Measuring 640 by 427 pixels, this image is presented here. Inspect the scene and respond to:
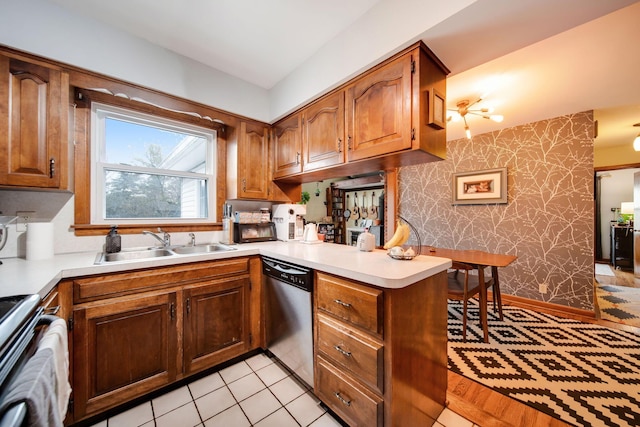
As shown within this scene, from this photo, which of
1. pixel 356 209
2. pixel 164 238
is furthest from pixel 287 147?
pixel 356 209

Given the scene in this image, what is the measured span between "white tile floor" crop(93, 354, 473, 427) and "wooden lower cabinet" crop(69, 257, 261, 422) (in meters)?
0.10

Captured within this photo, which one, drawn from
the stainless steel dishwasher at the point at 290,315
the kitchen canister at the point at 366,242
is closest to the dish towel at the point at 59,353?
the stainless steel dishwasher at the point at 290,315

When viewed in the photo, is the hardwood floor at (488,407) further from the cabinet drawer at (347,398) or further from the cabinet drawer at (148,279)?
the cabinet drawer at (148,279)

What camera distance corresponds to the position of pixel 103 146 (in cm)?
186

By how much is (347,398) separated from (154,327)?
123 cm

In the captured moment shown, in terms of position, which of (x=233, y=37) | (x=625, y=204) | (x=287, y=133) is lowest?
(x=625, y=204)

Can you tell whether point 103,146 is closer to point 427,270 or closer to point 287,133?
point 287,133

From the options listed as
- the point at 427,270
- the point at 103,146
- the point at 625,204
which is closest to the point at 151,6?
the point at 103,146

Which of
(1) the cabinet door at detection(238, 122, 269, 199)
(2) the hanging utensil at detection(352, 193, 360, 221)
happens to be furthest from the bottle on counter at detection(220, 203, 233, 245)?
(2) the hanging utensil at detection(352, 193, 360, 221)

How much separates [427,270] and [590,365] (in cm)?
190

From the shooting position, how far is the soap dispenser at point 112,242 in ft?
5.72

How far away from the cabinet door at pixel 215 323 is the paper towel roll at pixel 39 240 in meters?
0.88

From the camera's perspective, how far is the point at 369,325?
3.66 feet

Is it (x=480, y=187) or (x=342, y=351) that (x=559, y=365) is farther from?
(x=480, y=187)
